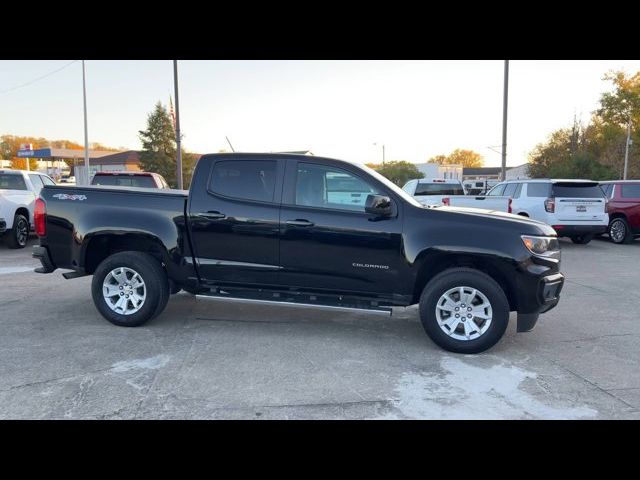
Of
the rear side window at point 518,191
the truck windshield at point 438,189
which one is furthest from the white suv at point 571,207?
the truck windshield at point 438,189

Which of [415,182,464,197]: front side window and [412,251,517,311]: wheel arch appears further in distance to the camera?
[415,182,464,197]: front side window

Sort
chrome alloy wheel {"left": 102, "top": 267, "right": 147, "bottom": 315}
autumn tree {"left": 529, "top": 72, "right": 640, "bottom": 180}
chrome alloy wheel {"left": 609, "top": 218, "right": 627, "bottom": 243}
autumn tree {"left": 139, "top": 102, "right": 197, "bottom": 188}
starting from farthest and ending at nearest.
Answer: autumn tree {"left": 139, "top": 102, "right": 197, "bottom": 188}
autumn tree {"left": 529, "top": 72, "right": 640, "bottom": 180}
chrome alloy wheel {"left": 609, "top": 218, "right": 627, "bottom": 243}
chrome alloy wheel {"left": 102, "top": 267, "right": 147, "bottom": 315}

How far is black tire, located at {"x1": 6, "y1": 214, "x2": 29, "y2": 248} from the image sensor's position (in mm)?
11148

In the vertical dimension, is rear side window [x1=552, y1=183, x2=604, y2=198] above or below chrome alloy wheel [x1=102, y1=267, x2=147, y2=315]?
above

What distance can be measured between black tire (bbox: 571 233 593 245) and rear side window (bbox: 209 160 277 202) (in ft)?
35.2

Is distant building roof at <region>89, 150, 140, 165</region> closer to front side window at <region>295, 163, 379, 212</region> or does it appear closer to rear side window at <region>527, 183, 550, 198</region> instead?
rear side window at <region>527, 183, 550, 198</region>

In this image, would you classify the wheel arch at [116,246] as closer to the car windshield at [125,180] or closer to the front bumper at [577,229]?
the car windshield at [125,180]

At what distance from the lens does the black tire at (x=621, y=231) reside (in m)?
13.6

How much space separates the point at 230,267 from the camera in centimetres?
532

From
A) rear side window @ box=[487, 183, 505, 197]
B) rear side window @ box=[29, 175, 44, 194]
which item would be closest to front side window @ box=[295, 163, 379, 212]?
rear side window @ box=[29, 175, 44, 194]

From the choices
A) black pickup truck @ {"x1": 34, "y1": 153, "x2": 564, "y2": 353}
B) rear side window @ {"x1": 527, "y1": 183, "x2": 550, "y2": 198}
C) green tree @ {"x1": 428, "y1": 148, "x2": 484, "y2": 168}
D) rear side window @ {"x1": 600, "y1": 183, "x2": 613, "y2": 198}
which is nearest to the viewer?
black pickup truck @ {"x1": 34, "y1": 153, "x2": 564, "y2": 353}

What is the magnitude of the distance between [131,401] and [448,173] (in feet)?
293

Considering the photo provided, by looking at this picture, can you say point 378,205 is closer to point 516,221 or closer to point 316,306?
point 316,306

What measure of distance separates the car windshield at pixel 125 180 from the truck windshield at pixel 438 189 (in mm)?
6968
